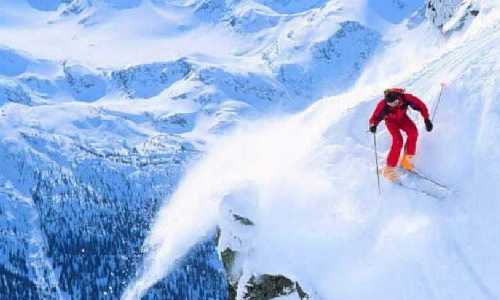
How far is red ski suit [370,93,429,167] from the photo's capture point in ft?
65.4

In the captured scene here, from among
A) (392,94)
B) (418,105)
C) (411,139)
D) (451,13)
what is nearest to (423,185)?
(411,139)

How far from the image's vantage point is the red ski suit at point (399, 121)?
1992 centimetres

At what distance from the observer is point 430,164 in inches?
786

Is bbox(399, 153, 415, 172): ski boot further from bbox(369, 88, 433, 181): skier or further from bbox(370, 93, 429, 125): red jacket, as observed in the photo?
bbox(370, 93, 429, 125): red jacket

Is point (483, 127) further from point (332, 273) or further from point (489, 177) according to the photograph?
point (332, 273)

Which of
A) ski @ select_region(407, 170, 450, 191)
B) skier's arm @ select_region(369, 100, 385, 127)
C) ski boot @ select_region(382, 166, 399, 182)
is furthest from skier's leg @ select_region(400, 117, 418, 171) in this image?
skier's arm @ select_region(369, 100, 385, 127)

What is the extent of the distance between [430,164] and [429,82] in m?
4.04

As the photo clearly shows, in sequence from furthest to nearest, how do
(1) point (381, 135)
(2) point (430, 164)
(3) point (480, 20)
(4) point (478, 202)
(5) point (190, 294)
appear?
(5) point (190, 294) < (3) point (480, 20) < (1) point (381, 135) < (2) point (430, 164) < (4) point (478, 202)

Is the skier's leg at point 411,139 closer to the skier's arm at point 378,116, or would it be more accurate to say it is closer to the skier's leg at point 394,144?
the skier's leg at point 394,144

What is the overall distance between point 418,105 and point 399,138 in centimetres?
99

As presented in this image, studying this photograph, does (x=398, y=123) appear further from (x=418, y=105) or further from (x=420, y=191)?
(x=420, y=191)

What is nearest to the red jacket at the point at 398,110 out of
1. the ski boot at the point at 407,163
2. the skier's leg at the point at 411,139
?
the skier's leg at the point at 411,139

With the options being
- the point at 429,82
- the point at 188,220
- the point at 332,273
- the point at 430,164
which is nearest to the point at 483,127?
the point at 430,164

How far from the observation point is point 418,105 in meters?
20.0
